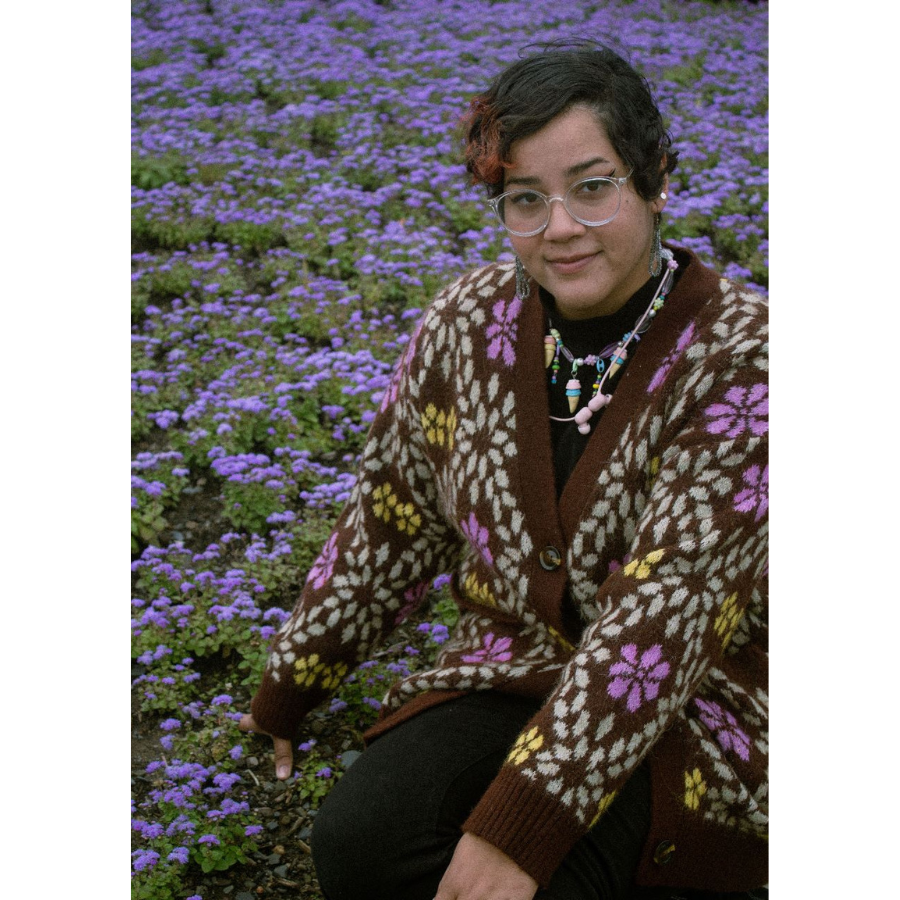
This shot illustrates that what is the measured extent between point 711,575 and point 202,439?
6.28 feet

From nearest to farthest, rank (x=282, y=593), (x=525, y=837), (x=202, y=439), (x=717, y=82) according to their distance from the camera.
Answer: (x=525, y=837)
(x=282, y=593)
(x=202, y=439)
(x=717, y=82)

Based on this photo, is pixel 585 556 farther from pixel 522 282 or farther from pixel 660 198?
pixel 660 198

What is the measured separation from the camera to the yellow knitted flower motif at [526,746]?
62.7 inches

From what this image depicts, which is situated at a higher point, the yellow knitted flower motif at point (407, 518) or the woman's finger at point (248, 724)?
the yellow knitted flower motif at point (407, 518)

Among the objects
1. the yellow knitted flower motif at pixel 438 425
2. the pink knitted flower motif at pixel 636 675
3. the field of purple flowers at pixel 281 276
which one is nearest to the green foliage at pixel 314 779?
the field of purple flowers at pixel 281 276

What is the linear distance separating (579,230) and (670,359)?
257 millimetres

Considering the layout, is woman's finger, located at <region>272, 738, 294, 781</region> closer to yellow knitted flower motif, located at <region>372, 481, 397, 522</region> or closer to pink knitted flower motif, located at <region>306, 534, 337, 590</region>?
pink knitted flower motif, located at <region>306, 534, 337, 590</region>

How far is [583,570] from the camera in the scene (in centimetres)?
179

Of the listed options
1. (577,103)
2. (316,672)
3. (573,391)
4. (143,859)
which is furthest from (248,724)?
(577,103)

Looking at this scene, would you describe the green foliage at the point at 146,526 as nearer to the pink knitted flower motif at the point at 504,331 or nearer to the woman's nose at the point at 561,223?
the pink knitted flower motif at the point at 504,331

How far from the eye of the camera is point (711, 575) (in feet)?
5.35

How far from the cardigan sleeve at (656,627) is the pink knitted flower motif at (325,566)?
0.69 meters
